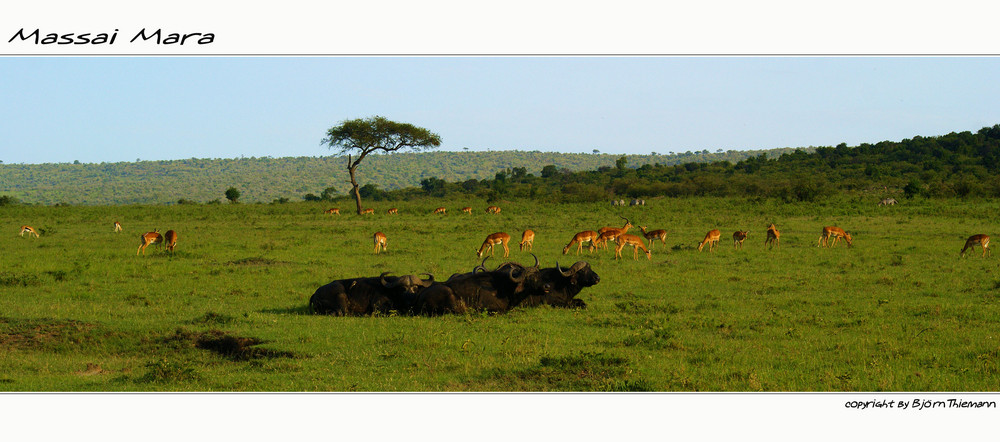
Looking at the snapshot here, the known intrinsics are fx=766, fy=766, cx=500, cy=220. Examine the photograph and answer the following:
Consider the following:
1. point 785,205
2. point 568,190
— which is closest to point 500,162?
point 568,190

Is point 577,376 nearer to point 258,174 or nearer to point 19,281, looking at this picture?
point 19,281

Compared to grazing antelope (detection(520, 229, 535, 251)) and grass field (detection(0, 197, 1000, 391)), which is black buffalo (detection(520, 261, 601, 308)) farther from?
grazing antelope (detection(520, 229, 535, 251))

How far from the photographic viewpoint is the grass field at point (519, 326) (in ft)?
22.7

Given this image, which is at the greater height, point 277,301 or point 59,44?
point 59,44

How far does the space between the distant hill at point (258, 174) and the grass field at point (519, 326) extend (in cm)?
9109

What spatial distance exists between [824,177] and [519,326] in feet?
174

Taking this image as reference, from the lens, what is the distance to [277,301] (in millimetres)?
12023

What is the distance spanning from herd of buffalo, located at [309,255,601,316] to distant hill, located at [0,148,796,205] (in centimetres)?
9729

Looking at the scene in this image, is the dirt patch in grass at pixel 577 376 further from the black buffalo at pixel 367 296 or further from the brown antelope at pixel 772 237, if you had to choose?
the brown antelope at pixel 772 237

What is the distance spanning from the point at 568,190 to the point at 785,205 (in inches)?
829

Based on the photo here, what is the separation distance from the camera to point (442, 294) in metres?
10.6

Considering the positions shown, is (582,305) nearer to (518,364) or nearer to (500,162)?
(518,364)

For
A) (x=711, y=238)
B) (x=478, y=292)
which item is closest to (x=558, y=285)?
(x=478, y=292)

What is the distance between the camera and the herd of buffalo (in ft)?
34.8
